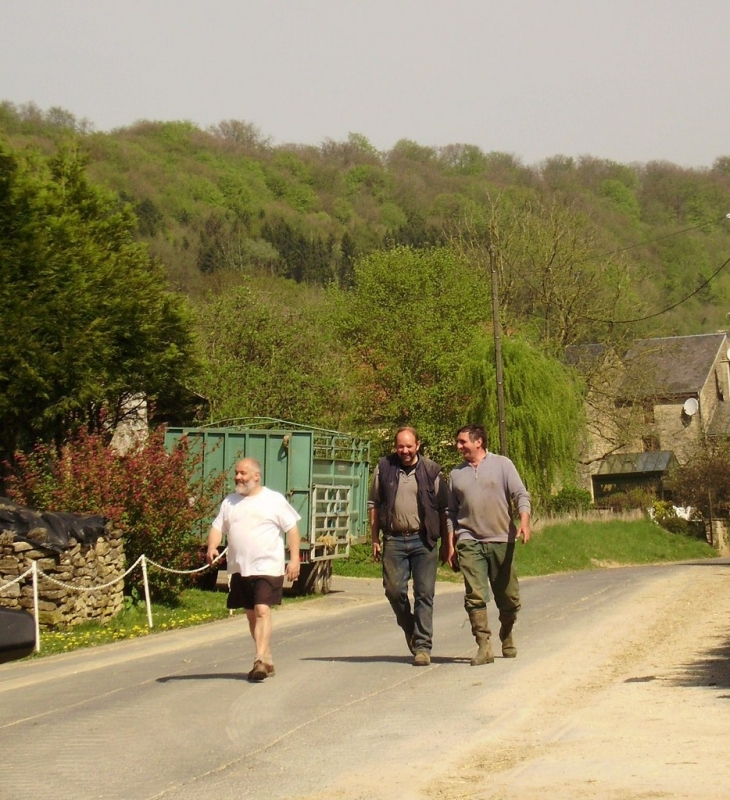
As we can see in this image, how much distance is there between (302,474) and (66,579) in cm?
745

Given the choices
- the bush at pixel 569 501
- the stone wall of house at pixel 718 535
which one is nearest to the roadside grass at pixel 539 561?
the stone wall of house at pixel 718 535

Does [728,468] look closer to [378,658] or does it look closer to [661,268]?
[661,268]

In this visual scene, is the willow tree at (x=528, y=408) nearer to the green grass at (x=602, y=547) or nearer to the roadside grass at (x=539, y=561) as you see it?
the green grass at (x=602, y=547)

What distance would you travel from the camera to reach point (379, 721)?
8.01 m

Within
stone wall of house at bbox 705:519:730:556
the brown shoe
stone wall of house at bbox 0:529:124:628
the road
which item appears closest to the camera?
the road

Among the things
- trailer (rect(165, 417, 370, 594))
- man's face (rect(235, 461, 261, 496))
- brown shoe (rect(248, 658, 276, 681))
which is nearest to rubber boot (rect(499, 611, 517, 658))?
brown shoe (rect(248, 658, 276, 681))

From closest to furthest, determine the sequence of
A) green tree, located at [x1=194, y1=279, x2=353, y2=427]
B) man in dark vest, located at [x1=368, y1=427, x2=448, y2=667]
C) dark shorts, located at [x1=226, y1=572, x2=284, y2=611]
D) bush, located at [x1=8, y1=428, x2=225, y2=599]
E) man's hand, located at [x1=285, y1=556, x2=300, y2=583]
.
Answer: man's hand, located at [x1=285, y1=556, x2=300, y2=583] < dark shorts, located at [x1=226, y1=572, x2=284, y2=611] < man in dark vest, located at [x1=368, y1=427, x2=448, y2=667] < bush, located at [x1=8, y1=428, x2=225, y2=599] < green tree, located at [x1=194, y1=279, x2=353, y2=427]

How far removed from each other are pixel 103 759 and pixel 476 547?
4.34 m

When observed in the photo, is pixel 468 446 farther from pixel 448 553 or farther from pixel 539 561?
pixel 539 561

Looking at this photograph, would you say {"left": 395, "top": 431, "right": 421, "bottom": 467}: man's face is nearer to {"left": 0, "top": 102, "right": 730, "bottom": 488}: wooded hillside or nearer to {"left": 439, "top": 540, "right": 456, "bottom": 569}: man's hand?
{"left": 439, "top": 540, "right": 456, "bottom": 569}: man's hand

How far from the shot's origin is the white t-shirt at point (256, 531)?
9867 millimetres

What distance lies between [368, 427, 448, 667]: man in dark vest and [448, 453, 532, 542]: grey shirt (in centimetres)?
21

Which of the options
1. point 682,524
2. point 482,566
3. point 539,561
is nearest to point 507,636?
point 482,566

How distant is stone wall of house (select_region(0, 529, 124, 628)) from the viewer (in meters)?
16.2
